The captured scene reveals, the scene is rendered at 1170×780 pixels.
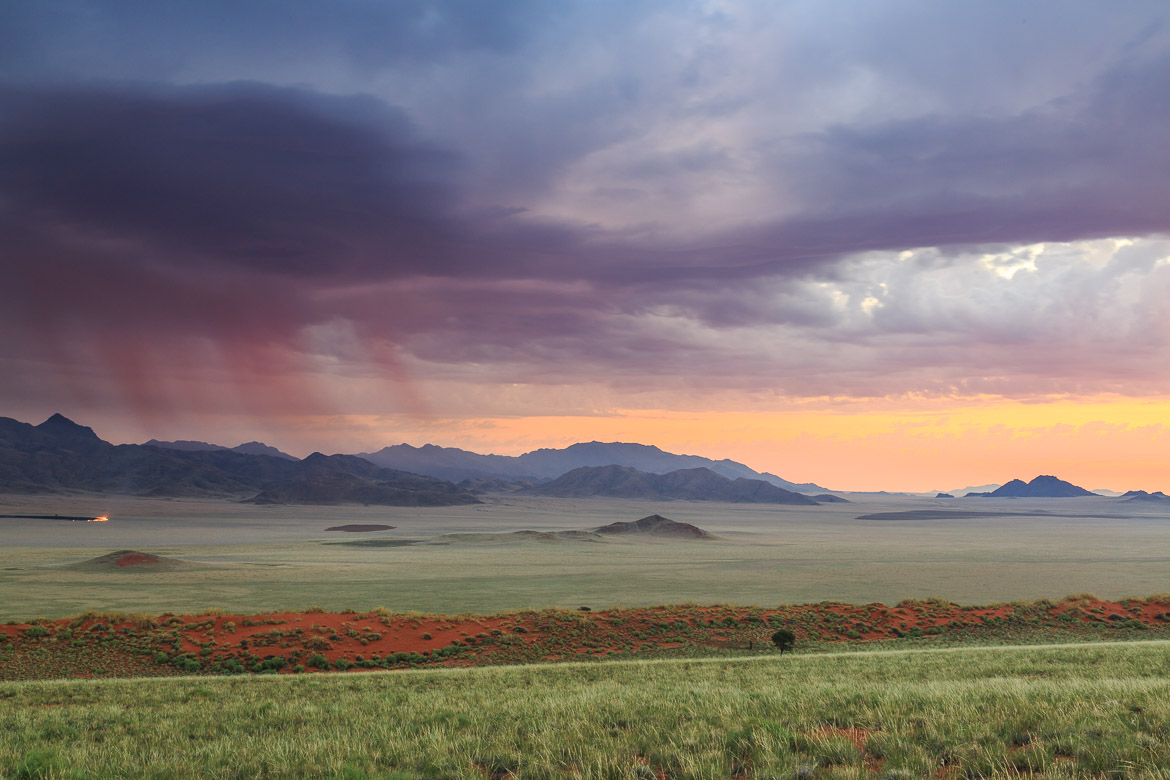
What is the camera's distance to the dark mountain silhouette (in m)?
158

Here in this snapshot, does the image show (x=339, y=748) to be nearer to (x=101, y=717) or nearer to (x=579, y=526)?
(x=101, y=717)

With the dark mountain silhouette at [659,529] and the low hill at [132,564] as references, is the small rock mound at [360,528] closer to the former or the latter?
the dark mountain silhouette at [659,529]

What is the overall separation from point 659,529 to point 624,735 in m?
160

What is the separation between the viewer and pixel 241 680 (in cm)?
1972

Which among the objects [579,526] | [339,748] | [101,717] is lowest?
[579,526]

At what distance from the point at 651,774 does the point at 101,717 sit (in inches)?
425

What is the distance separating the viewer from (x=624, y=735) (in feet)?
25.7

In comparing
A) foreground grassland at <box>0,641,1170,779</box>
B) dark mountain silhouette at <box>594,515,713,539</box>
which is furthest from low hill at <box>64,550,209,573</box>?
dark mountain silhouette at <box>594,515,713,539</box>

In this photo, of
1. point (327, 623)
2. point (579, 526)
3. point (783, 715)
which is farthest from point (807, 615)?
point (579, 526)

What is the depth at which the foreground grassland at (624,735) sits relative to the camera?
20.9 ft

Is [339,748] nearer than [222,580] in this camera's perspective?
Yes

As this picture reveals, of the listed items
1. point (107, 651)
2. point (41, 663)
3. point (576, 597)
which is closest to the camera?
point (41, 663)

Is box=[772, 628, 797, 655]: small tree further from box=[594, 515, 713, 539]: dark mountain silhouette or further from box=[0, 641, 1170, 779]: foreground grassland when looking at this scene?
box=[594, 515, 713, 539]: dark mountain silhouette

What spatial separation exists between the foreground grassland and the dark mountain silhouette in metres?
148
